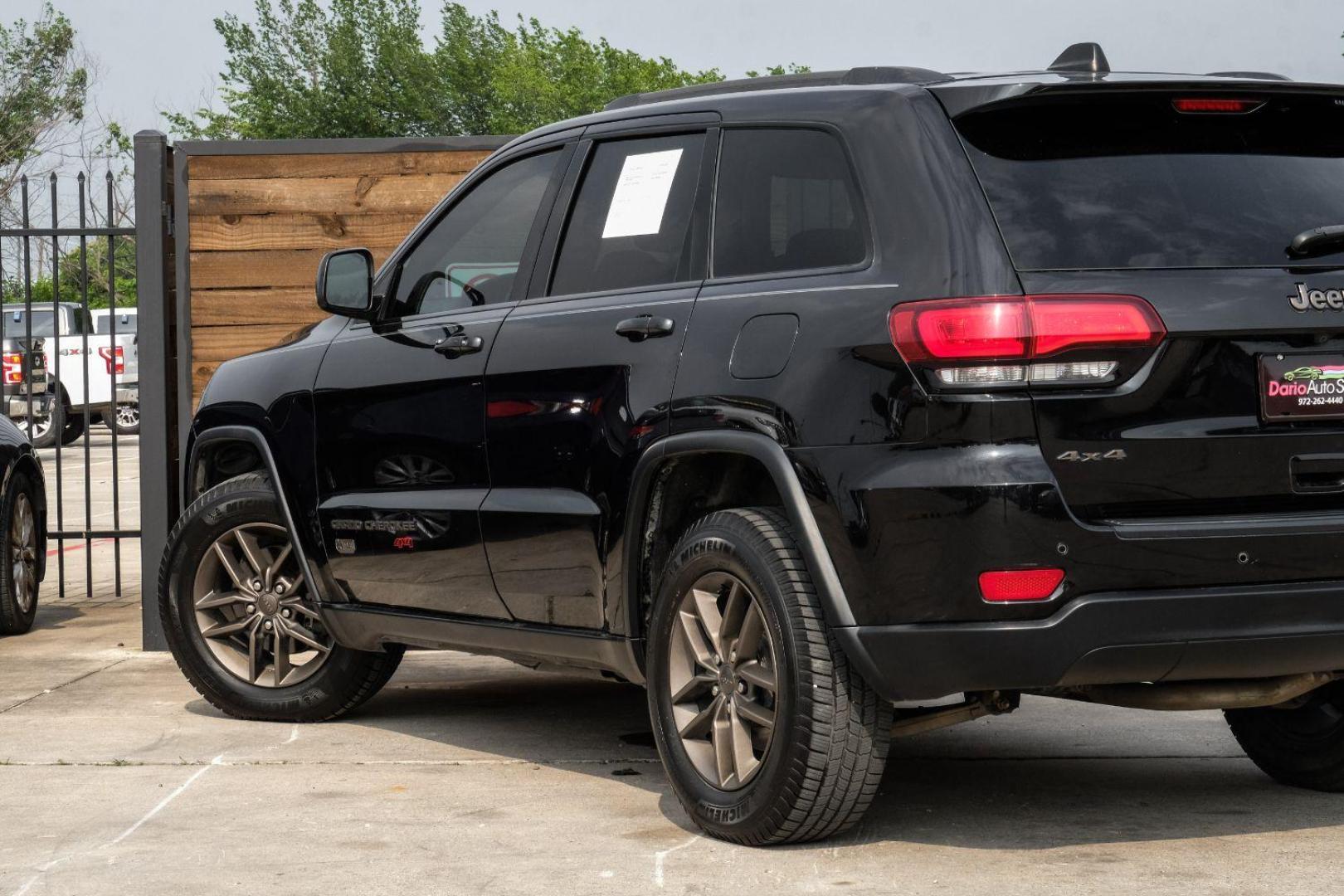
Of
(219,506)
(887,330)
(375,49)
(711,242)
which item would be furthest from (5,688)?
(375,49)

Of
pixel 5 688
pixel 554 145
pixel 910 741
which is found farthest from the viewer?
pixel 5 688

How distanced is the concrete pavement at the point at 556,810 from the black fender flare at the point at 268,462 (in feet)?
1.84

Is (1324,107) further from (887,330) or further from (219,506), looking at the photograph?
(219,506)

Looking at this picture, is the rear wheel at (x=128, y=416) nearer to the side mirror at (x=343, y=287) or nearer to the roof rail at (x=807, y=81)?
the side mirror at (x=343, y=287)

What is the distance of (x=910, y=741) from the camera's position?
6191 mm

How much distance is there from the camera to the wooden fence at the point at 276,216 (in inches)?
344

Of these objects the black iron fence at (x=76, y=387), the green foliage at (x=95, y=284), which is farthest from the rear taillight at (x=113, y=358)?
the green foliage at (x=95, y=284)

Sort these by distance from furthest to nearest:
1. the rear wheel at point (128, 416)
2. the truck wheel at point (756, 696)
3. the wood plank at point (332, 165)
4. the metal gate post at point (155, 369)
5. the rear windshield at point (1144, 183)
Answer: the rear wheel at point (128, 416) < the wood plank at point (332, 165) < the metal gate post at point (155, 369) < the truck wheel at point (756, 696) < the rear windshield at point (1144, 183)

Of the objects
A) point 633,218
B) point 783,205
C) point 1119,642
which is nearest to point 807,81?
point 783,205

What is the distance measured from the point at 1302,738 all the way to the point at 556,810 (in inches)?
82.1

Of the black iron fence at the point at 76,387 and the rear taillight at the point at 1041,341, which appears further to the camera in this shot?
the black iron fence at the point at 76,387

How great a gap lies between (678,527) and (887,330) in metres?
1.01

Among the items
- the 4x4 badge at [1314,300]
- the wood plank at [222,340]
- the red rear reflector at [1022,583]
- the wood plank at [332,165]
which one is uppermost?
the wood plank at [332,165]

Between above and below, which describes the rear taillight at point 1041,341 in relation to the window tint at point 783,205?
below
